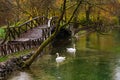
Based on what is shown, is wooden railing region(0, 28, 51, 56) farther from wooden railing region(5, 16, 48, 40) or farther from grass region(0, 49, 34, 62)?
wooden railing region(5, 16, 48, 40)

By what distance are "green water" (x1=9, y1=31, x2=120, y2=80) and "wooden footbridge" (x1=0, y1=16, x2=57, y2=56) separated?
→ 185 cm

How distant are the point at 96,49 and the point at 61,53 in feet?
15.2

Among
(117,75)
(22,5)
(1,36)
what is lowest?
(117,75)

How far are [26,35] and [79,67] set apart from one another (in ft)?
31.5

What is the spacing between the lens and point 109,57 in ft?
108

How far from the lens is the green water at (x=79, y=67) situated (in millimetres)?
25172

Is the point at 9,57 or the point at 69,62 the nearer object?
the point at 9,57

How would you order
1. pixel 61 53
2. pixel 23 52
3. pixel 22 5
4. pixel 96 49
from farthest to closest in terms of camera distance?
pixel 22 5 < pixel 96 49 < pixel 61 53 < pixel 23 52

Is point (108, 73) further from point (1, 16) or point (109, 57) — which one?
point (1, 16)

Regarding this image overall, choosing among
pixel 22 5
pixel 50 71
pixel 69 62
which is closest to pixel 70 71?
pixel 50 71

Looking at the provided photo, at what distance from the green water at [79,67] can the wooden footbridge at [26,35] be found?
1852mm

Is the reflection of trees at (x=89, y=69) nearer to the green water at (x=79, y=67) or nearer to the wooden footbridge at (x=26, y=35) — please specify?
the green water at (x=79, y=67)

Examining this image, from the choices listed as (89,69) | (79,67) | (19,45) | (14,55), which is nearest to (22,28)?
(19,45)

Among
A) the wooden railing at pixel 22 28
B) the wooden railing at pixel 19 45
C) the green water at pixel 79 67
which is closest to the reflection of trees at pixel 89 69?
the green water at pixel 79 67
